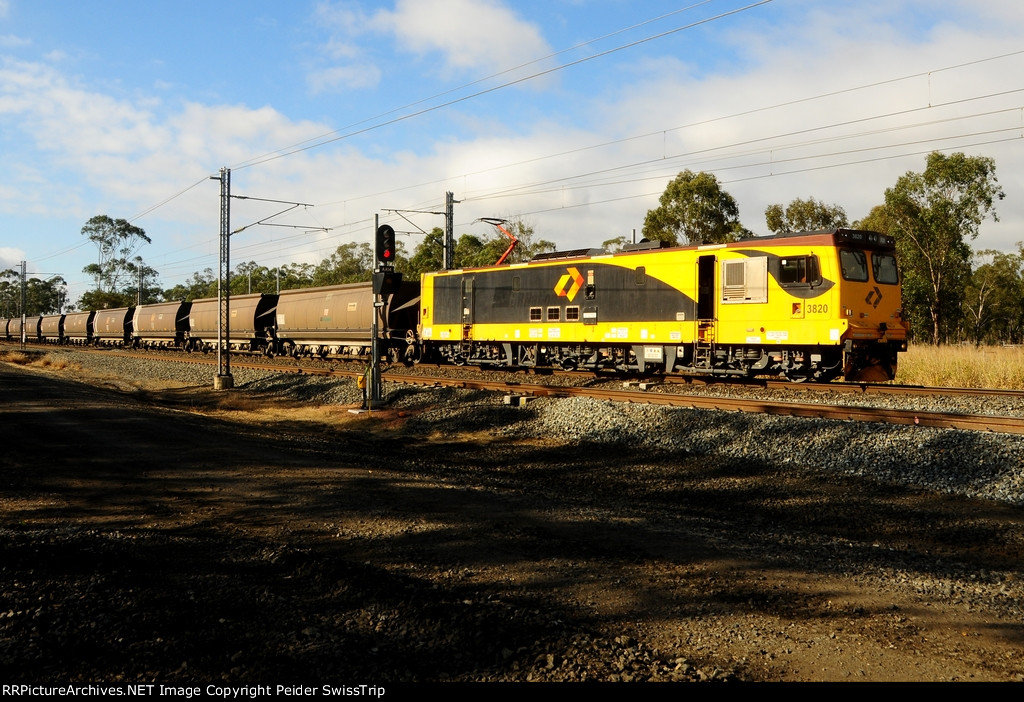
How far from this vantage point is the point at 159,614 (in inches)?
197

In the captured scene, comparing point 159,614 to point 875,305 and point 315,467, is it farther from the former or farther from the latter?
point 875,305

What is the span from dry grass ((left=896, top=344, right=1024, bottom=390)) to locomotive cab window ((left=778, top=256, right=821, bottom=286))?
7069mm

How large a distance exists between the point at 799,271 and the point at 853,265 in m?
1.21

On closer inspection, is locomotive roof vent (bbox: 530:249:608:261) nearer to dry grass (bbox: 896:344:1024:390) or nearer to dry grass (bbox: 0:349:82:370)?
dry grass (bbox: 896:344:1024:390)

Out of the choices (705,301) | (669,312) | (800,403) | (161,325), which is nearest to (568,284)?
(669,312)

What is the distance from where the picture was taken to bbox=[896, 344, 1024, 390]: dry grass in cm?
2073

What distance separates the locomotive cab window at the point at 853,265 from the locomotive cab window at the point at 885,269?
1.20 feet

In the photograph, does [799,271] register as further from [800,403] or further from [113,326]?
[113,326]

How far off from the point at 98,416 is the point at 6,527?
7.83 meters

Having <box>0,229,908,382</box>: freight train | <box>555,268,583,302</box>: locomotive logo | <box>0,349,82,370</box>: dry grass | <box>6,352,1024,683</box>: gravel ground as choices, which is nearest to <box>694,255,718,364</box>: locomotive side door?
<box>0,229,908,382</box>: freight train

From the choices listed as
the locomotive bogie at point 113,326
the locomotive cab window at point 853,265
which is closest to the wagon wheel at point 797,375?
the locomotive cab window at point 853,265

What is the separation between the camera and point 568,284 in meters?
23.9

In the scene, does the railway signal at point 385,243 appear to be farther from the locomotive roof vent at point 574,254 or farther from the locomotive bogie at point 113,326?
the locomotive bogie at point 113,326

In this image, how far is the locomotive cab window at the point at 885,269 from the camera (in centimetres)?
1828
